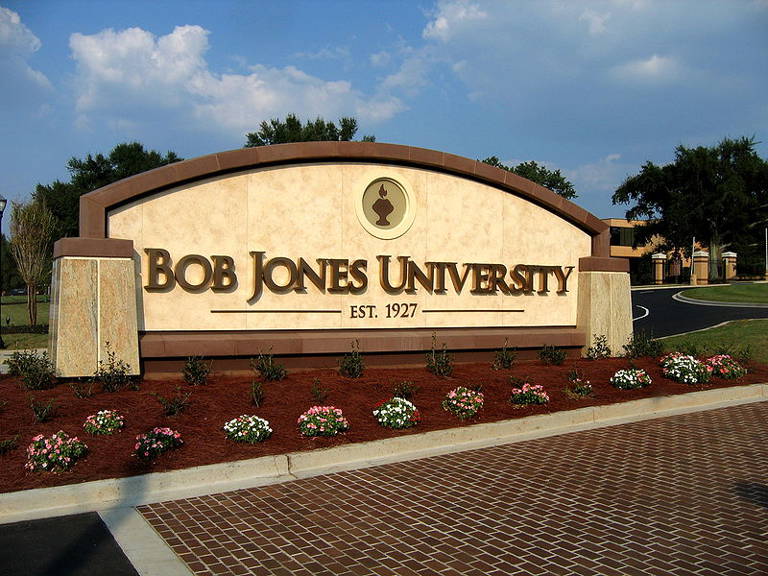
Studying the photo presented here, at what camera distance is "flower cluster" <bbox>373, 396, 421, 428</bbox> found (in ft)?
34.6

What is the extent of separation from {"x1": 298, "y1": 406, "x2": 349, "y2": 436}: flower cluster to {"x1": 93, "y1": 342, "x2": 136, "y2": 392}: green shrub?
12.1 ft

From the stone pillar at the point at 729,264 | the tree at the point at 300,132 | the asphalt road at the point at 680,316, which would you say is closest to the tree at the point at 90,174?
the tree at the point at 300,132

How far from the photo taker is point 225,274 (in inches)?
527

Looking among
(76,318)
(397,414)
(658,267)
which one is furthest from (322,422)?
(658,267)

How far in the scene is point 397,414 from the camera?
10.6 metres

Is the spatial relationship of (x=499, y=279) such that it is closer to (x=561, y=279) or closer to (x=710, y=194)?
(x=561, y=279)

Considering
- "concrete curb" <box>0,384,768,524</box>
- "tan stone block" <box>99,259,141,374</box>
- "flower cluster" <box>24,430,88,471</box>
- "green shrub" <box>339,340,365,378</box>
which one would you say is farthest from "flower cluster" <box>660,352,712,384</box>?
"flower cluster" <box>24,430,88,471</box>

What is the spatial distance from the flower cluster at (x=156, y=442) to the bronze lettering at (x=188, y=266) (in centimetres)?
439

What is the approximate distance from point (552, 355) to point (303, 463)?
342 inches

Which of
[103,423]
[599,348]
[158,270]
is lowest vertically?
[103,423]

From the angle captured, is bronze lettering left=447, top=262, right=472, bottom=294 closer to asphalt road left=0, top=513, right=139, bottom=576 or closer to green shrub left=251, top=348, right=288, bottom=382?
green shrub left=251, top=348, right=288, bottom=382

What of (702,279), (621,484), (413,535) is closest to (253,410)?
(413,535)

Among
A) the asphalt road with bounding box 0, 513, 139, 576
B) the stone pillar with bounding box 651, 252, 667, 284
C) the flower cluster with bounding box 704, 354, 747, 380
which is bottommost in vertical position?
the asphalt road with bounding box 0, 513, 139, 576

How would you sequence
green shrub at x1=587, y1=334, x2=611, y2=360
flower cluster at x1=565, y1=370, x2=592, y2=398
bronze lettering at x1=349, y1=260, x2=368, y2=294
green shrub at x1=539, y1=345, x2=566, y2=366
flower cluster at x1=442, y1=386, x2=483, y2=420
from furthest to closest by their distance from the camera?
green shrub at x1=587, y1=334, x2=611, y2=360 < green shrub at x1=539, y1=345, x2=566, y2=366 < bronze lettering at x1=349, y1=260, x2=368, y2=294 < flower cluster at x1=565, y1=370, x2=592, y2=398 < flower cluster at x1=442, y1=386, x2=483, y2=420
